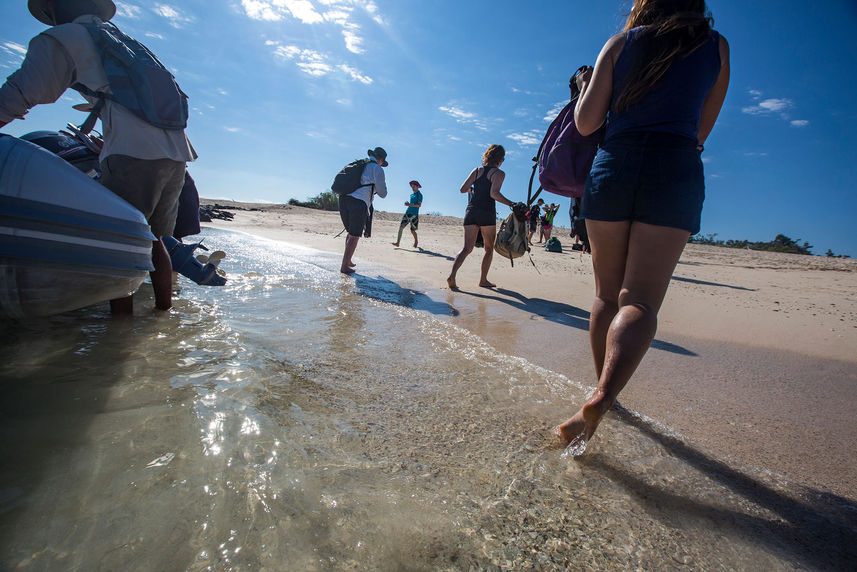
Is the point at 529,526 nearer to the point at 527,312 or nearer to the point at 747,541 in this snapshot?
the point at 747,541

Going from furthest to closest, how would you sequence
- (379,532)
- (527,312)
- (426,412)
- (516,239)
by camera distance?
(516,239) → (527,312) → (426,412) → (379,532)

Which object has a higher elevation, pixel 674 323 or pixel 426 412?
pixel 674 323

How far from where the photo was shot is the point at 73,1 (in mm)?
2281

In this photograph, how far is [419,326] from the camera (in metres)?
3.16

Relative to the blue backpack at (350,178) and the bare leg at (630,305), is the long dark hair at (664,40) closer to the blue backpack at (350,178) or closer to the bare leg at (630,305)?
the bare leg at (630,305)

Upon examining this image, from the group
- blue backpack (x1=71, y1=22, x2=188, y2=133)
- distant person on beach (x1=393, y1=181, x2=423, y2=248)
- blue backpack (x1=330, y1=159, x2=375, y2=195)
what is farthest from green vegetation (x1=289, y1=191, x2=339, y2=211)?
blue backpack (x1=71, y1=22, x2=188, y2=133)

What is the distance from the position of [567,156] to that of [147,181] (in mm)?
2497

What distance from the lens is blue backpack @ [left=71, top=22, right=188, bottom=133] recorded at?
2.22 metres

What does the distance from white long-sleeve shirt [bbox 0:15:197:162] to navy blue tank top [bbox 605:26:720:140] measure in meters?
2.61

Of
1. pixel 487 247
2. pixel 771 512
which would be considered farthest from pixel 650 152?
pixel 487 247

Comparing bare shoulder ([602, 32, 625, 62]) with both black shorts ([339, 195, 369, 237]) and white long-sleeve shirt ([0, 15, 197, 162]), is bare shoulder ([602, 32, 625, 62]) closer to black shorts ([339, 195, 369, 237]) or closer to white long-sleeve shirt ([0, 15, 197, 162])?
white long-sleeve shirt ([0, 15, 197, 162])

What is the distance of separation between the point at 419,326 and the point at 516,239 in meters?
2.39

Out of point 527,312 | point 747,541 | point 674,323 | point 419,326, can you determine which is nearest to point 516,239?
point 527,312

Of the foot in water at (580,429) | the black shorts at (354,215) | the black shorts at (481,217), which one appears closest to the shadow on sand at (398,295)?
the black shorts at (354,215)
